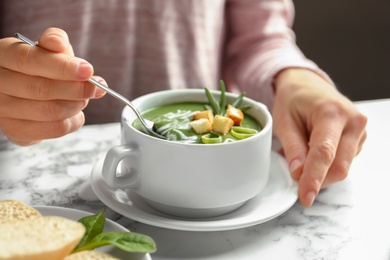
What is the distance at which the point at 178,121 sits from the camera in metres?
0.87

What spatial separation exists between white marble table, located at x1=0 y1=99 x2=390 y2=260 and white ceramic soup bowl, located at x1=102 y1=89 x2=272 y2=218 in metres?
0.04

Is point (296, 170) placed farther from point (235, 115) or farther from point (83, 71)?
point (83, 71)

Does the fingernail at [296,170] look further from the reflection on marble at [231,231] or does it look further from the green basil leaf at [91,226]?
the green basil leaf at [91,226]

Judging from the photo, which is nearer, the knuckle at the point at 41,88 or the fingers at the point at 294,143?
the knuckle at the point at 41,88

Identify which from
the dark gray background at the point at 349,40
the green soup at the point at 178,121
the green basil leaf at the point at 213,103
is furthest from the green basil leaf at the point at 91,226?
the dark gray background at the point at 349,40

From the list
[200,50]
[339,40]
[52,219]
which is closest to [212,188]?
[52,219]

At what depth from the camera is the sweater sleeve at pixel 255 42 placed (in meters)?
1.33

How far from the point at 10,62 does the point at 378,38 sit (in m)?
1.94

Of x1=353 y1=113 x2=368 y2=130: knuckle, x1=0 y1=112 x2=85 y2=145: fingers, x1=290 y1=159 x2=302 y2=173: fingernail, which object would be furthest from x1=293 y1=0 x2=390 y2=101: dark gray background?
x1=0 y1=112 x2=85 y2=145: fingers

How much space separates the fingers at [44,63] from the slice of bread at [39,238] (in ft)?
0.69

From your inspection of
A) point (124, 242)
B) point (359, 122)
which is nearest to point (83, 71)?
point (124, 242)

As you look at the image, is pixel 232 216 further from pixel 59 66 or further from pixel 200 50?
pixel 200 50

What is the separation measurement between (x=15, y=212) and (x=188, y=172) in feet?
0.69

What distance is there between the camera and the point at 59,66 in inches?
30.9
